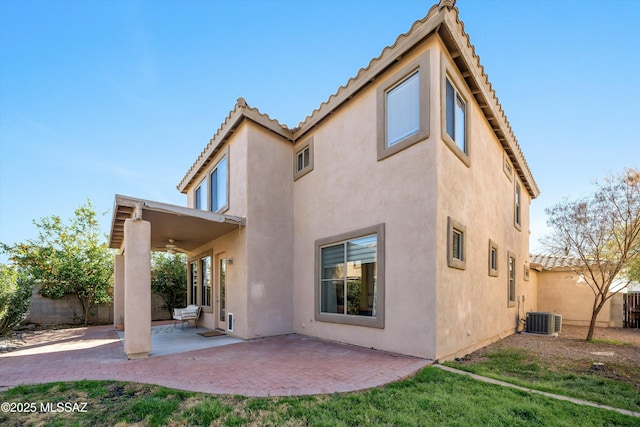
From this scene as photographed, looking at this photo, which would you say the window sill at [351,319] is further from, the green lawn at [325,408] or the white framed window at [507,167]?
the white framed window at [507,167]

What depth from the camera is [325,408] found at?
4.14 meters

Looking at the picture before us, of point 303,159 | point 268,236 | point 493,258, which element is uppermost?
point 303,159

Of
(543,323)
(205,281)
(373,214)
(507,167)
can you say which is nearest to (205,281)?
(205,281)

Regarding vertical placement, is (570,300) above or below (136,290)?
below

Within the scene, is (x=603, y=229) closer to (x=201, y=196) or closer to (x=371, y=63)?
(x=371, y=63)

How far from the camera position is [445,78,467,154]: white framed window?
7383 millimetres

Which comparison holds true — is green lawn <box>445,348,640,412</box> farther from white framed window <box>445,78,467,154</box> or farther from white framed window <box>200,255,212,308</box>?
white framed window <box>200,255,212,308</box>

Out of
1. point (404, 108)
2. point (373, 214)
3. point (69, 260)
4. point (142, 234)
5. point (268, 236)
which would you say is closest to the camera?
point (142, 234)

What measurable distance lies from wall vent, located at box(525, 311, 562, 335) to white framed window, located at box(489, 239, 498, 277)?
12.2ft

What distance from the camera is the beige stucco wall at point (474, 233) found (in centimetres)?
664

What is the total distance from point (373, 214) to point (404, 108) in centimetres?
250

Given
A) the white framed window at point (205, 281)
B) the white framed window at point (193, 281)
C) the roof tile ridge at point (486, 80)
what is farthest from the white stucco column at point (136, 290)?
the roof tile ridge at point (486, 80)

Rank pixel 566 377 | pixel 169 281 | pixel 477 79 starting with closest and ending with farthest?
pixel 566 377 → pixel 477 79 → pixel 169 281

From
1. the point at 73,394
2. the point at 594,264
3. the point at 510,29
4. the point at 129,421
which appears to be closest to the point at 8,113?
the point at 73,394
